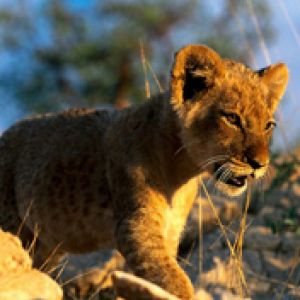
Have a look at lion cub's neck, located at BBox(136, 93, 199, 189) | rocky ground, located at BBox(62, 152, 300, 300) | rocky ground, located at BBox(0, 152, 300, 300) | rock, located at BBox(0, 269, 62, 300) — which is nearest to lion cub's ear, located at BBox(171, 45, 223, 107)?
lion cub's neck, located at BBox(136, 93, 199, 189)

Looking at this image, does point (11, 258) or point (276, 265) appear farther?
point (276, 265)

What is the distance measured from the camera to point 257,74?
17.5ft

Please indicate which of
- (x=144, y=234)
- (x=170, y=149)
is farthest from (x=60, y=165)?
(x=144, y=234)

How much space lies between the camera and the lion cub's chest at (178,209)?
533 centimetres

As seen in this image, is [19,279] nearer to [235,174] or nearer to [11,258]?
[11,258]

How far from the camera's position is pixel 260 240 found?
7688 mm

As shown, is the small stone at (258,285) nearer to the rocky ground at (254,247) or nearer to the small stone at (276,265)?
the rocky ground at (254,247)

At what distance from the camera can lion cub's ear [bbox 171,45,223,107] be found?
495 centimetres

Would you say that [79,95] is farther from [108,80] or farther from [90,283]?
[90,283]

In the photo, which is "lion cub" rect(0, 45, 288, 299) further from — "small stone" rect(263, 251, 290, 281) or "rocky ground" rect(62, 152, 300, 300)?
"small stone" rect(263, 251, 290, 281)

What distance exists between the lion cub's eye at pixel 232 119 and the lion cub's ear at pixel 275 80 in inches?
13.9

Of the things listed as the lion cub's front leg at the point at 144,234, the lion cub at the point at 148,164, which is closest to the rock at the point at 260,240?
the lion cub at the point at 148,164

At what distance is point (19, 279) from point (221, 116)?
65.5 inches

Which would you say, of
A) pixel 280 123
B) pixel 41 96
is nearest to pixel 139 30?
pixel 41 96
